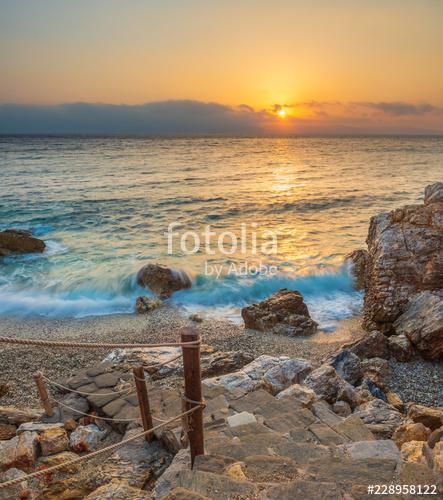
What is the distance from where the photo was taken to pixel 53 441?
532cm

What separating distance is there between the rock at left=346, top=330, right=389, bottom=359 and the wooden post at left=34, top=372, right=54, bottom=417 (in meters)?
6.13

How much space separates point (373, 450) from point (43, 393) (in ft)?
16.1

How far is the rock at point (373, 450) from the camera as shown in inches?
145

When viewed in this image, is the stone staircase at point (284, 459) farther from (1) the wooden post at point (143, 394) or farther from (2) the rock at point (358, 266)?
(2) the rock at point (358, 266)

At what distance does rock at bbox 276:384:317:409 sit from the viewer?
5410 mm

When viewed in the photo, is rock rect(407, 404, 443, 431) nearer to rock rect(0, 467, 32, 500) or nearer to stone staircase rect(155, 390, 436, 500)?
stone staircase rect(155, 390, 436, 500)

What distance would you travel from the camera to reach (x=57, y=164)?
52.7m

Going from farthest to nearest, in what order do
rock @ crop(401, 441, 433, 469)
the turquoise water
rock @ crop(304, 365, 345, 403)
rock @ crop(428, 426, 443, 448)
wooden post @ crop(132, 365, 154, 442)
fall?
1. the turquoise water
2. rock @ crop(304, 365, 345, 403)
3. wooden post @ crop(132, 365, 154, 442)
4. rock @ crop(428, 426, 443, 448)
5. rock @ crop(401, 441, 433, 469)

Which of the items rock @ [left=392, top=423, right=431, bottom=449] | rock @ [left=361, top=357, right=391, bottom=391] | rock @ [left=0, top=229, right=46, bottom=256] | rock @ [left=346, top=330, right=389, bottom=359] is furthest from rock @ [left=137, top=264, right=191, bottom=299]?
rock @ [left=392, top=423, right=431, bottom=449]

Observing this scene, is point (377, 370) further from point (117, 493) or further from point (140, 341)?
point (140, 341)

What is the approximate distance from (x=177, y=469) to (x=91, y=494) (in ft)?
3.10

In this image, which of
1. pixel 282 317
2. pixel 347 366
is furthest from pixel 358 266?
pixel 347 366

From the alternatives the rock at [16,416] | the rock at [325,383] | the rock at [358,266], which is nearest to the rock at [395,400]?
the rock at [325,383]

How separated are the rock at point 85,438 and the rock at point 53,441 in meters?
→ 0.11
